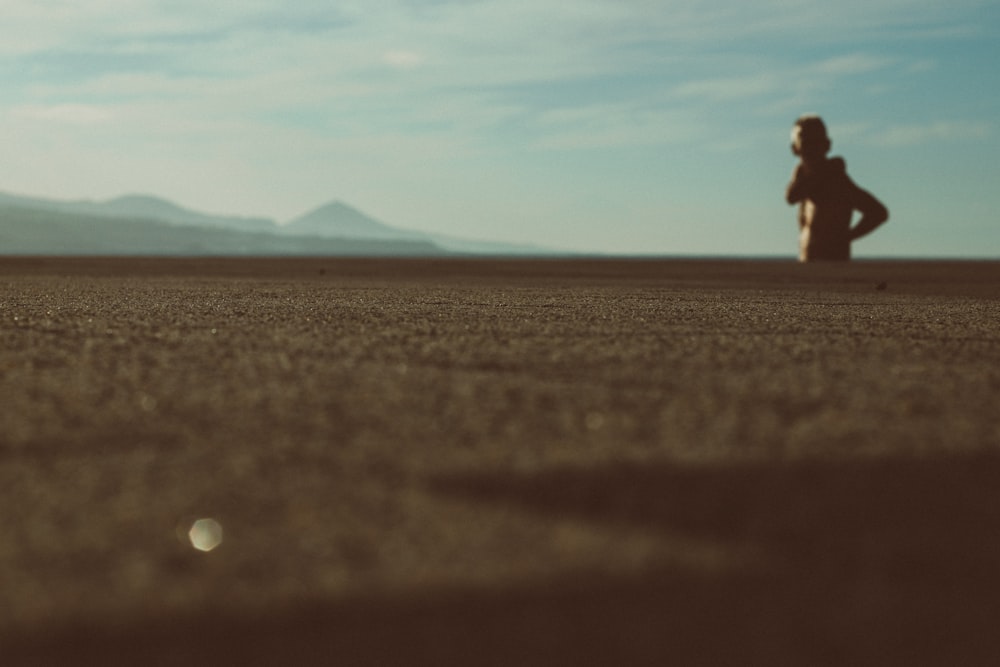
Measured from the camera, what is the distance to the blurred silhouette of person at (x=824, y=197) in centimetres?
2819

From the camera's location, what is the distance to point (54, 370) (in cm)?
442

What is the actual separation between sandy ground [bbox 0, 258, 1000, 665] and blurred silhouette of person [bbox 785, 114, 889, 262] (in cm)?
2466

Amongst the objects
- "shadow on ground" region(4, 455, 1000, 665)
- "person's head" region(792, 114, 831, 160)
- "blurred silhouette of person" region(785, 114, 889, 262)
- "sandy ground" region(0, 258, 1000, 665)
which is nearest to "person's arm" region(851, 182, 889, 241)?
"blurred silhouette of person" region(785, 114, 889, 262)

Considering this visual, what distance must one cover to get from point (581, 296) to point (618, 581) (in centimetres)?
970

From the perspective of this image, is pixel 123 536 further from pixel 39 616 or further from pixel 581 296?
pixel 581 296

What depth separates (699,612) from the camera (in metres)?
1.78

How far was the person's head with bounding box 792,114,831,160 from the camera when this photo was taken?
Answer: 2806cm

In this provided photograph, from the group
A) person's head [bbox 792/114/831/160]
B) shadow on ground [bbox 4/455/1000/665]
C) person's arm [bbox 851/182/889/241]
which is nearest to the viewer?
shadow on ground [bbox 4/455/1000/665]

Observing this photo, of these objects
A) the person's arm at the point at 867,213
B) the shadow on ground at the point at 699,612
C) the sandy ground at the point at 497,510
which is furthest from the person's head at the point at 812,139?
the shadow on ground at the point at 699,612

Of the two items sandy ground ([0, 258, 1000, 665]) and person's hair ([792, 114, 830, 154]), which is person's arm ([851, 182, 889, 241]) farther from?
sandy ground ([0, 258, 1000, 665])

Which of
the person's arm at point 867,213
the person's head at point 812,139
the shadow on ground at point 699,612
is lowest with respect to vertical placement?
the shadow on ground at point 699,612

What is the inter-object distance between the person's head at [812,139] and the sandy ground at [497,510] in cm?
2477

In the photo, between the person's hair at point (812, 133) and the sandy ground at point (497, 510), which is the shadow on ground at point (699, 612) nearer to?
the sandy ground at point (497, 510)

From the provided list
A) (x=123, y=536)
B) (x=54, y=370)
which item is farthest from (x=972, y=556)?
(x=54, y=370)
